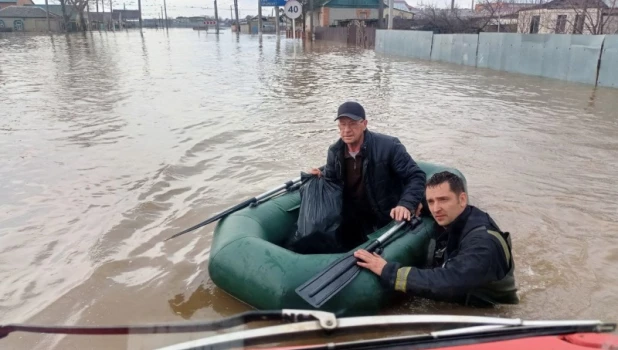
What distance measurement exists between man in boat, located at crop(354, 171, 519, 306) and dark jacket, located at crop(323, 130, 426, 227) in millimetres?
635

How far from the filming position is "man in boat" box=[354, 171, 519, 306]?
2746 mm

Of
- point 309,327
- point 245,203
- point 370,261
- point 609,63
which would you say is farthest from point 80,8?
point 309,327

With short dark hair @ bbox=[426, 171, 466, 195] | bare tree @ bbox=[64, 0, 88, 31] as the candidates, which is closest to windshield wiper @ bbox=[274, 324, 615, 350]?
short dark hair @ bbox=[426, 171, 466, 195]

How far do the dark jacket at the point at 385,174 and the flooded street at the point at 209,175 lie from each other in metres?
0.76

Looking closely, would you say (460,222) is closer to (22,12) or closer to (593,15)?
(593,15)

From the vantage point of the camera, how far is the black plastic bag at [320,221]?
3.64 metres

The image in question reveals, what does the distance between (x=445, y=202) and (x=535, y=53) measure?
48.4 ft

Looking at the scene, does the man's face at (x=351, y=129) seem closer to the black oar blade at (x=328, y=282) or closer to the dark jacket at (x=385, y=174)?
the dark jacket at (x=385, y=174)

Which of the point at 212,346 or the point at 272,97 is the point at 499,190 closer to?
the point at 212,346

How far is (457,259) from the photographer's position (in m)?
2.79

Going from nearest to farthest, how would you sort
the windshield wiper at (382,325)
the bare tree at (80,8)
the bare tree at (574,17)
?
1. the windshield wiper at (382,325)
2. the bare tree at (574,17)
3. the bare tree at (80,8)

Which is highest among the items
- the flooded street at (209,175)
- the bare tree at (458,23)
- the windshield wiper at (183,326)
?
the bare tree at (458,23)

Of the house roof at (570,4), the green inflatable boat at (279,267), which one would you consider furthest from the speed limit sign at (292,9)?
the green inflatable boat at (279,267)

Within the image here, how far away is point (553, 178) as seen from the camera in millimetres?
6242
